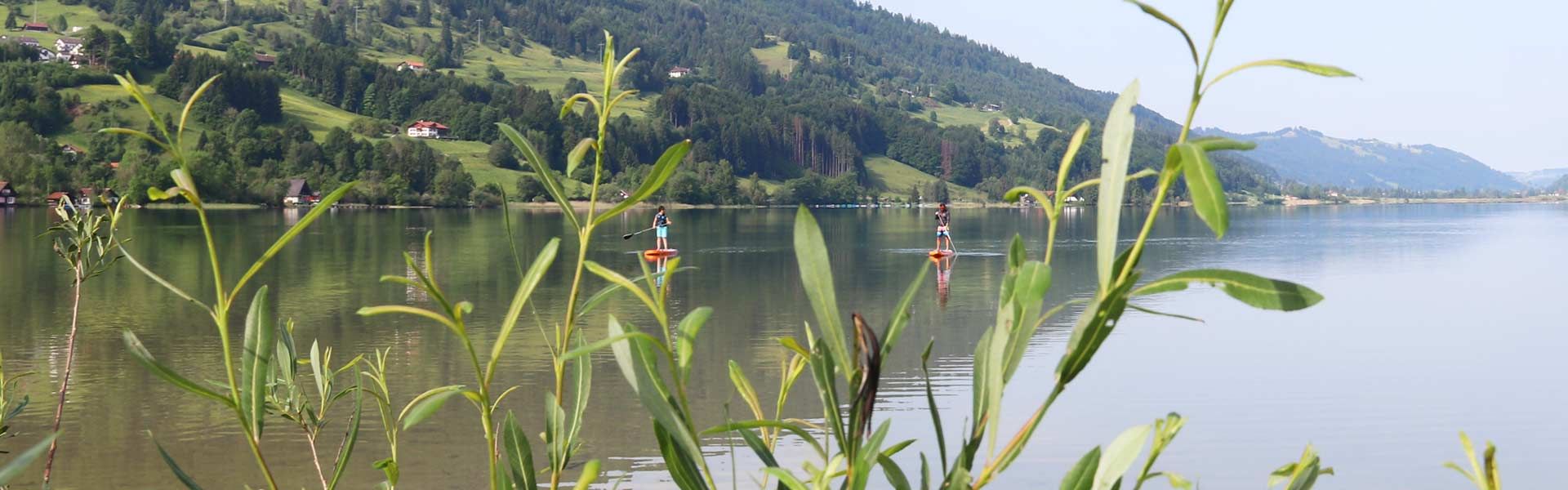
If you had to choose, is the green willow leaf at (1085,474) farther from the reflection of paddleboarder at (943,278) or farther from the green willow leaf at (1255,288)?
the reflection of paddleboarder at (943,278)

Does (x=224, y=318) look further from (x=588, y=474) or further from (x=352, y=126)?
(x=352, y=126)

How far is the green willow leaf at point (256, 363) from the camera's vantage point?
1.32 meters

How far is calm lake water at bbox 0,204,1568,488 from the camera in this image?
9773 mm

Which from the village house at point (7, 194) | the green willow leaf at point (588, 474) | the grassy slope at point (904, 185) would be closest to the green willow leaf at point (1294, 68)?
the green willow leaf at point (588, 474)

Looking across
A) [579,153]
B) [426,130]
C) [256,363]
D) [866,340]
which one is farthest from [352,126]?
[866,340]

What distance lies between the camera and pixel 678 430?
111 cm

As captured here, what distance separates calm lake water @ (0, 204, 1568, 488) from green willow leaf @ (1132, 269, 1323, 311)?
806cm

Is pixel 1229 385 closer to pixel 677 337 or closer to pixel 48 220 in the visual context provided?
pixel 677 337

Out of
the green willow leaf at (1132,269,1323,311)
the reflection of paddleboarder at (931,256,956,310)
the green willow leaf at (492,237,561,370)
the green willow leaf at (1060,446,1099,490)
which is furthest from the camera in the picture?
the reflection of paddleboarder at (931,256,956,310)

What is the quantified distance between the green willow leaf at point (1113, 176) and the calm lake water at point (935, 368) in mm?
8072

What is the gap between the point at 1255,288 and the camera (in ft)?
2.97

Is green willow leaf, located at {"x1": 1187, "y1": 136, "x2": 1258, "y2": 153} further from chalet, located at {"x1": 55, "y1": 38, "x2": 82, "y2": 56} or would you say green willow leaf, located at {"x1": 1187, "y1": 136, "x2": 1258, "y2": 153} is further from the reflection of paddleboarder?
chalet, located at {"x1": 55, "y1": 38, "x2": 82, "y2": 56}

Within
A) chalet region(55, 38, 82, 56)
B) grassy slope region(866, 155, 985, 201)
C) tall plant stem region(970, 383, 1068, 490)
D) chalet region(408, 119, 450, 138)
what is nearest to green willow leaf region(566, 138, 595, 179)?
tall plant stem region(970, 383, 1068, 490)

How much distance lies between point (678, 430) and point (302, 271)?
29.9 meters
